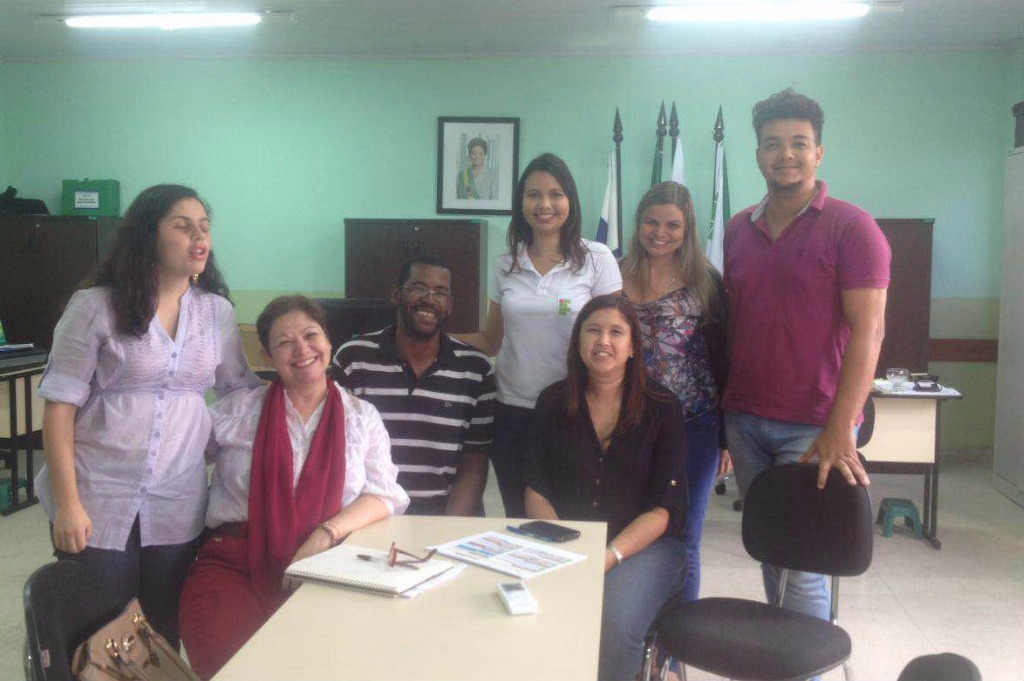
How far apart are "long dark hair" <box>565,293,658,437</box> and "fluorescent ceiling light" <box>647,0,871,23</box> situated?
129 inches

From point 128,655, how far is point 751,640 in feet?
4.55

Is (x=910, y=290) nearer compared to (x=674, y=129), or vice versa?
(x=910, y=290)

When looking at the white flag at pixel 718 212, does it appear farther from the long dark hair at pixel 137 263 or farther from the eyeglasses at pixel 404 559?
the eyeglasses at pixel 404 559

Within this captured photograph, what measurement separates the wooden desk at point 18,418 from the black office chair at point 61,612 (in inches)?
133

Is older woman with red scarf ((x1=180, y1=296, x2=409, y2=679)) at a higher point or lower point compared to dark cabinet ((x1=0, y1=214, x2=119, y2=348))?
lower

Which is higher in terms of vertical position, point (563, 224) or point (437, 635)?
point (563, 224)

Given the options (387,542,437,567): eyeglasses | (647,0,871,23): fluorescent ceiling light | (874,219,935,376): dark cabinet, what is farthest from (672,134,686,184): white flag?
(387,542,437,567): eyeglasses

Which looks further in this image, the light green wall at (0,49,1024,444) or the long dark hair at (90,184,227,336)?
the light green wall at (0,49,1024,444)

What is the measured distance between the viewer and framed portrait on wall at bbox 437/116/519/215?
6332mm

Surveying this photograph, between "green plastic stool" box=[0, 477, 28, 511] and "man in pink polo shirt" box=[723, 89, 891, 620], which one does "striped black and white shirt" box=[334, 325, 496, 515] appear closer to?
"man in pink polo shirt" box=[723, 89, 891, 620]

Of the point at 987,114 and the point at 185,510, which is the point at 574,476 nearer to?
the point at 185,510

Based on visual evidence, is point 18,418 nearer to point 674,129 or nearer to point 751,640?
point 751,640

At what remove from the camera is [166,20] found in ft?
17.9

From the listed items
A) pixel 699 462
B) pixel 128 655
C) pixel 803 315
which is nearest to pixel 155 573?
pixel 128 655
